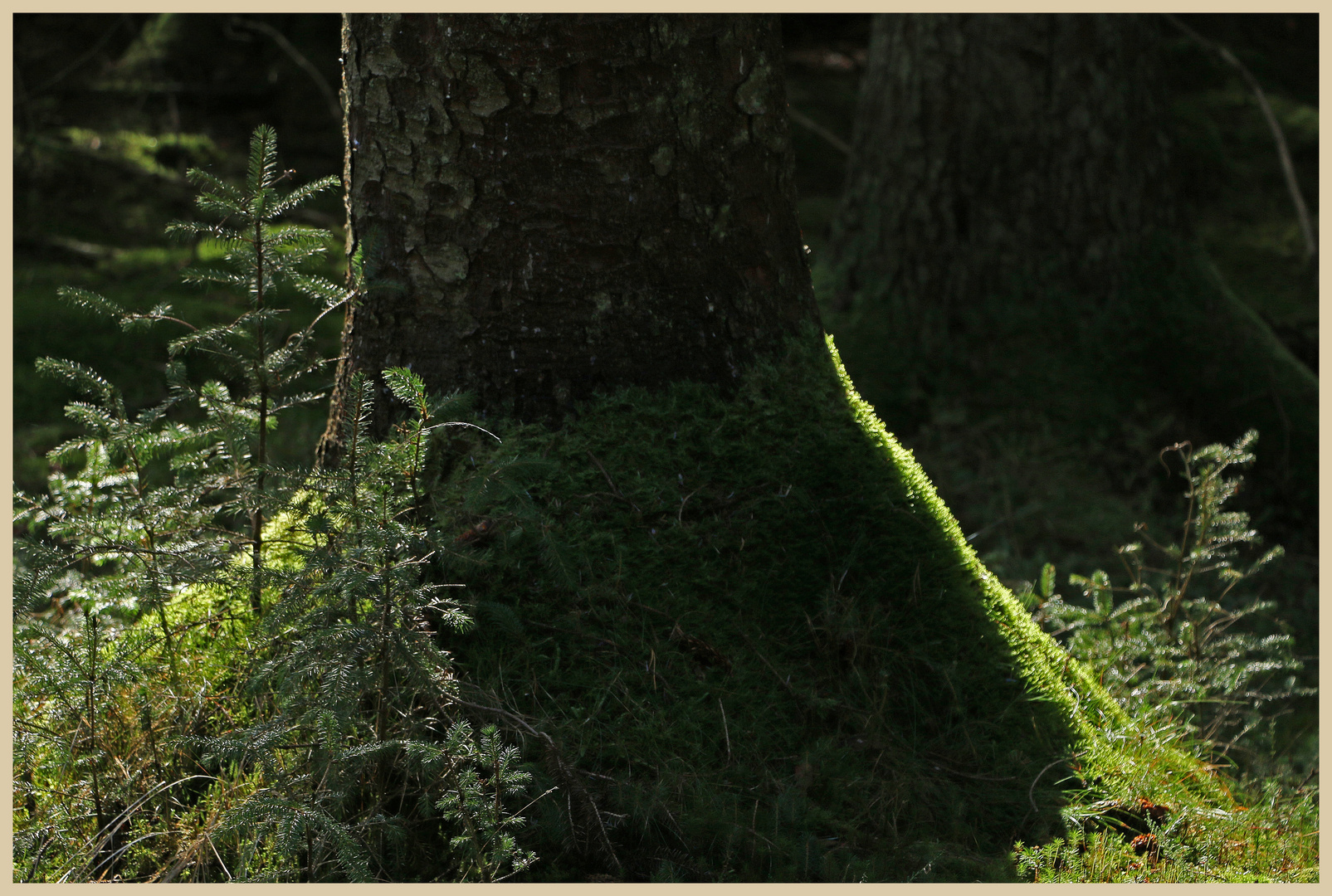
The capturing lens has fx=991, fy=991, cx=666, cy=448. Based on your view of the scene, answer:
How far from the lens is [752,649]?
251 centimetres

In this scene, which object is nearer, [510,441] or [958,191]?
[510,441]

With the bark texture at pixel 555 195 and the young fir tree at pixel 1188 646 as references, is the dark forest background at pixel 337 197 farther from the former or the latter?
the bark texture at pixel 555 195

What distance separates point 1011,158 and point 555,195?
11.5ft

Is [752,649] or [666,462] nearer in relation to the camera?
[752,649]

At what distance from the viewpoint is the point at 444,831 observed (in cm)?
213

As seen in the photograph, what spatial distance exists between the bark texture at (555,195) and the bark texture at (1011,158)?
2.74 metres

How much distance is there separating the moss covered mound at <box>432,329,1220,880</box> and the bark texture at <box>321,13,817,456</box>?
15 cm

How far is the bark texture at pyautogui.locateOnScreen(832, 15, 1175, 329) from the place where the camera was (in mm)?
5156

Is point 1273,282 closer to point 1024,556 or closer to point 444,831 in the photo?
point 1024,556

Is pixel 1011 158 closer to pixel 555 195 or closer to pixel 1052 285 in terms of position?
pixel 1052 285

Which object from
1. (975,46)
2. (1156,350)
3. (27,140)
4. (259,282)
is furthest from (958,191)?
(27,140)

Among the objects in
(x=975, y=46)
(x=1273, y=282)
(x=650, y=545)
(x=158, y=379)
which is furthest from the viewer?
(x=1273, y=282)

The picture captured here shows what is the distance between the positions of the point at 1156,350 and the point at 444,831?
460 centimetres

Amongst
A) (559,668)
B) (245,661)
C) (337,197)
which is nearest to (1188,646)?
(559,668)
